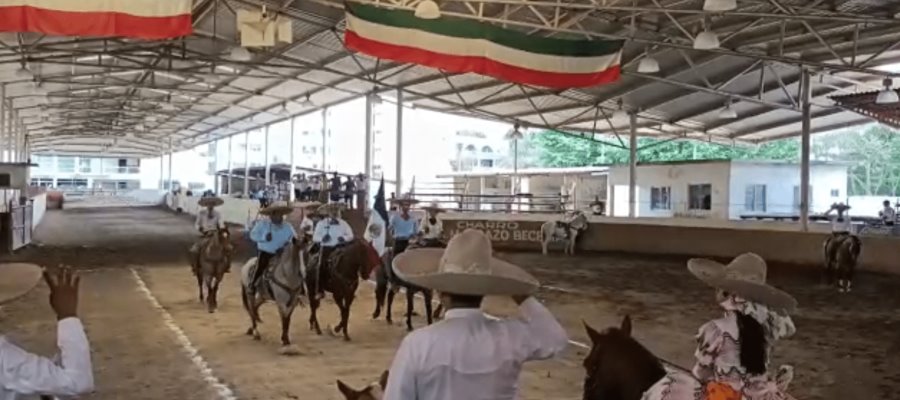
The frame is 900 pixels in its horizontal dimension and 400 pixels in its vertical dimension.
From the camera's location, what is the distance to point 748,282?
10.6 ft

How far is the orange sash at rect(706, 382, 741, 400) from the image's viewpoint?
304 cm

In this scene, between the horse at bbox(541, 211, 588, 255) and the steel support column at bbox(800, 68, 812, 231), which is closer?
the steel support column at bbox(800, 68, 812, 231)

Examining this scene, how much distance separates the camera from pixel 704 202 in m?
26.9

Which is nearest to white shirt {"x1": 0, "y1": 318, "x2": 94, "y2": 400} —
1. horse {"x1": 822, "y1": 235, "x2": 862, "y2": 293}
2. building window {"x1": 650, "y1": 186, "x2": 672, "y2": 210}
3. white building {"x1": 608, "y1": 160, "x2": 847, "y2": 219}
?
horse {"x1": 822, "y1": 235, "x2": 862, "y2": 293}

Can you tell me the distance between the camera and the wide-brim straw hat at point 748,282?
3.23 m

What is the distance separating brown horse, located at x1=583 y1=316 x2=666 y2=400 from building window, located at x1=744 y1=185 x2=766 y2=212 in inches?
958

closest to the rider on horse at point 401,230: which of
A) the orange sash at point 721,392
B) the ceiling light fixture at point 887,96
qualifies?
the orange sash at point 721,392

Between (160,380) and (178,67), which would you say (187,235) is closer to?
(178,67)

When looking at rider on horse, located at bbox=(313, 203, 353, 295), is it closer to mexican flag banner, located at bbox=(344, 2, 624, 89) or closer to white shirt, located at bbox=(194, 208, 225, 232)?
mexican flag banner, located at bbox=(344, 2, 624, 89)

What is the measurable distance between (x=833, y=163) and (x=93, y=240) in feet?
75.9

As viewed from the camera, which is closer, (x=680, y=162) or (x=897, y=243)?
(x=897, y=243)

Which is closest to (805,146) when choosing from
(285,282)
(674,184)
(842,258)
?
(842,258)

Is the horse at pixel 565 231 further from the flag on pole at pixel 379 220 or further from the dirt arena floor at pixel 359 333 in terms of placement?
the flag on pole at pixel 379 220

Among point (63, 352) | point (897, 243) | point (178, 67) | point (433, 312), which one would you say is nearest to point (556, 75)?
point (433, 312)
